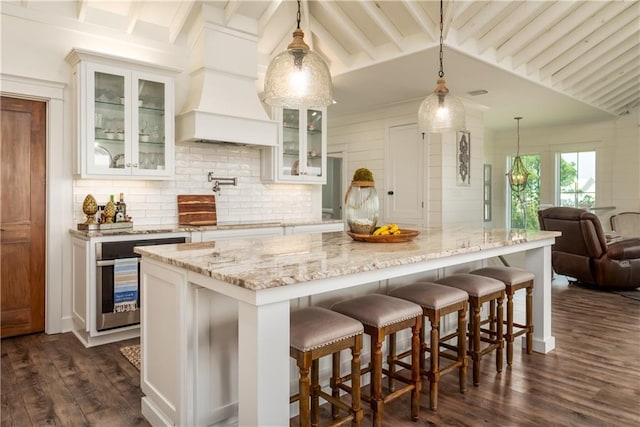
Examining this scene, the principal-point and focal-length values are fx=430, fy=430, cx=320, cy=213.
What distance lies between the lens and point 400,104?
→ 261 inches

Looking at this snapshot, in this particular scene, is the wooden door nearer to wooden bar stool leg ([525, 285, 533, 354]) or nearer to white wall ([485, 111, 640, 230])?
wooden bar stool leg ([525, 285, 533, 354])

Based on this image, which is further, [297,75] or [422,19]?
[422,19]

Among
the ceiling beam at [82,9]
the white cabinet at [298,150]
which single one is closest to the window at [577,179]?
the white cabinet at [298,150]

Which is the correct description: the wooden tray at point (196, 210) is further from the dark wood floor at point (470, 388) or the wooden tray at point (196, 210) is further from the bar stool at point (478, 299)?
the bar stool at point (478, 299)

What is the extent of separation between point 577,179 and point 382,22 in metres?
6.57

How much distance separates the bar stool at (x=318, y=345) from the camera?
1786mm

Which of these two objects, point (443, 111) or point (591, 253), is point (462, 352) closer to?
point (443, 111)

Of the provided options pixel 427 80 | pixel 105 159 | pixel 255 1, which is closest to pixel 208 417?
pixel 105 159

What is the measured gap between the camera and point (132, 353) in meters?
3.28

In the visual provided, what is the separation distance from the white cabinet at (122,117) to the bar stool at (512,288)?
3.01 meters

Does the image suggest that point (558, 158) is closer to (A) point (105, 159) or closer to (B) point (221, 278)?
(A) point (105, 159)

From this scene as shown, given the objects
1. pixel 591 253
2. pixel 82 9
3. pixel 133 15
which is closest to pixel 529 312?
pixel 591 253

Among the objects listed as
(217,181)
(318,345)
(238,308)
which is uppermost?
(217,181)

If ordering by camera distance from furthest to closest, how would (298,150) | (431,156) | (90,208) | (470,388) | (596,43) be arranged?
(431,156)
(596,43)
(298,150)
(90,208)
(470,388)
